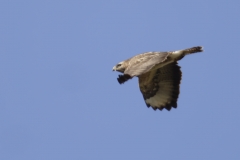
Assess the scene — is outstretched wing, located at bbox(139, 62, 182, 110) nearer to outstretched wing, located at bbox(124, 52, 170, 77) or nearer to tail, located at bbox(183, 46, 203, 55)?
tail, located at bbox(183, 46, 203, 55)

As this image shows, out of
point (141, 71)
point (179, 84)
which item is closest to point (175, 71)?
point (179, 84)

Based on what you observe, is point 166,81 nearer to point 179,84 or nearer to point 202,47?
point 179,84

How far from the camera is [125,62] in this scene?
14.6m

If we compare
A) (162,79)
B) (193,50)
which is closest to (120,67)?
(162,79)

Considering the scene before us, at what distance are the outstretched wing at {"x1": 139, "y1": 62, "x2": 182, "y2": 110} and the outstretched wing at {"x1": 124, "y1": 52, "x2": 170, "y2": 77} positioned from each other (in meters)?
1.12

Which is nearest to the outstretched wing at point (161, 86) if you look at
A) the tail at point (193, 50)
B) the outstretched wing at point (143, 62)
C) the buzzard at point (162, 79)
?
the buzzard at point (162, 79)

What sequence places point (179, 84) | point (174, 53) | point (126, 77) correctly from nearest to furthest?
point (126, 77) → point (174, 53) → point (179, 84)

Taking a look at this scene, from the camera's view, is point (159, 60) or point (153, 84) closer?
point (159, 60)

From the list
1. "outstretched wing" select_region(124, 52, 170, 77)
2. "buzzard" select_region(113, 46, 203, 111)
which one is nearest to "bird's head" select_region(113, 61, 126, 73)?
"buzzard" select_region(113, 46, 203, 111)

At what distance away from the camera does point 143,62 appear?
1312 centimetres

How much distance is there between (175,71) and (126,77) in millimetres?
3047

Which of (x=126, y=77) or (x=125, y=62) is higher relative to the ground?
(x=125, y=62)

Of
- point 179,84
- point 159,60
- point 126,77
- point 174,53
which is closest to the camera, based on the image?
point 126,77

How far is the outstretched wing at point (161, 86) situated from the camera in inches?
592
